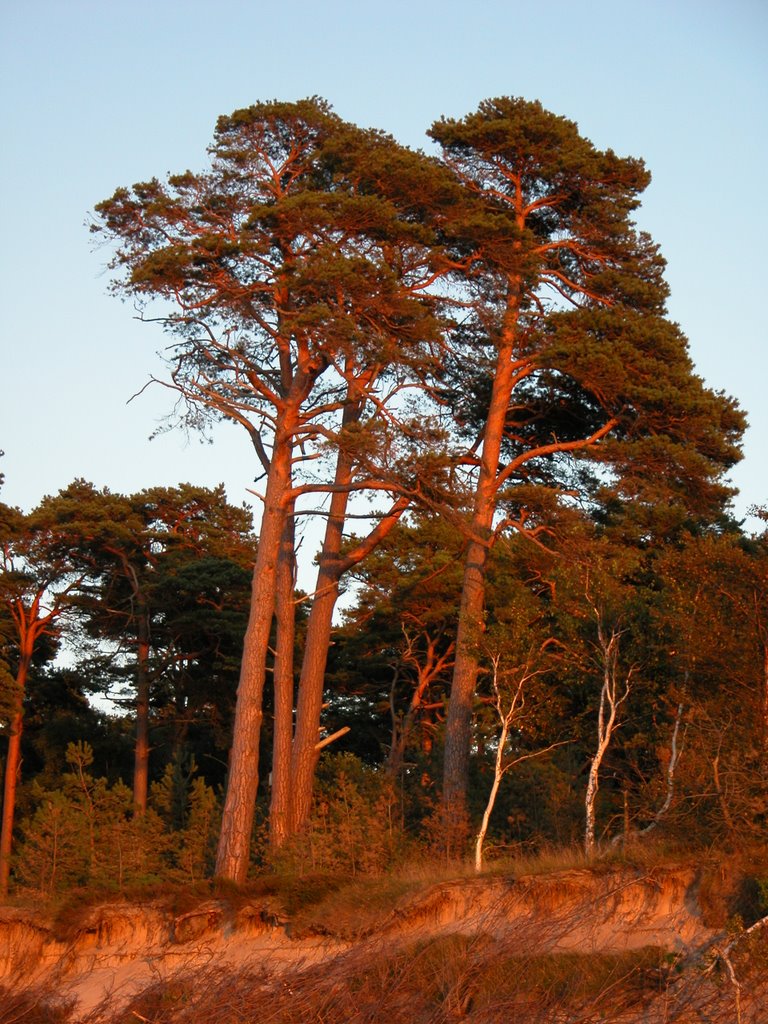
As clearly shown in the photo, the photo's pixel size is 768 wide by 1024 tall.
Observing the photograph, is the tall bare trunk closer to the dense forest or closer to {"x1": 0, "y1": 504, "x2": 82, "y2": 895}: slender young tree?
the dense forest

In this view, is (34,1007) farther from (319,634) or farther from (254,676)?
(319,634)

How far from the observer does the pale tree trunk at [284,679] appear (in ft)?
73.0

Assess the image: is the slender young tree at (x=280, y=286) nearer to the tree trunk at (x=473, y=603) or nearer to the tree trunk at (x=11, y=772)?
the tree trunk at (x=473, y=603)

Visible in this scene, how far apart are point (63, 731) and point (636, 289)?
2469cm

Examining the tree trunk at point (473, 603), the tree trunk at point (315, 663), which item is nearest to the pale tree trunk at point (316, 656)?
the tree trunk at point (315, 663)

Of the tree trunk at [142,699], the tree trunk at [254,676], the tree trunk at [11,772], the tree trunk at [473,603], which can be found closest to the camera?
the tree trunk at [254,676]

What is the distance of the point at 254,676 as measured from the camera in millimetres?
21109

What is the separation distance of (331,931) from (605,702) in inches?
216

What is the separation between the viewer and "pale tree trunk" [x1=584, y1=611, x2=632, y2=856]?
52.8ft

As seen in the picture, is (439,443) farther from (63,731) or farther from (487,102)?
(63,731)

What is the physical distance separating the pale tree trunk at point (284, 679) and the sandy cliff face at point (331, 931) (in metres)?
6.74

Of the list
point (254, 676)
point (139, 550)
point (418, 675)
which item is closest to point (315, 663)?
point (254, 676)

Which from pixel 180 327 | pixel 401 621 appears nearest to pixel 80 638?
pixel 401 621

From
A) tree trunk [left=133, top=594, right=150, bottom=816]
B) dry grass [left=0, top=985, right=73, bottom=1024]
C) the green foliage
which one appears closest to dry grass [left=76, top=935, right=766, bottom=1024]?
dry grass [left=0, top=985, right=73, bottom=1024]
